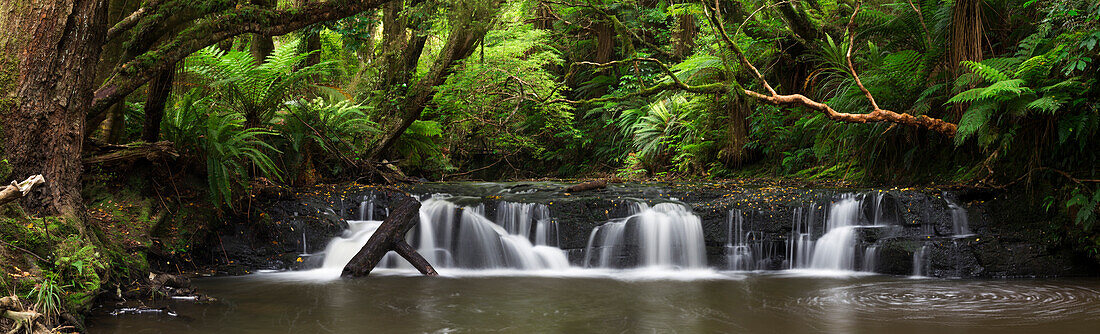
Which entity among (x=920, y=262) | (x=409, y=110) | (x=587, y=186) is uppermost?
(x=409, y=110)

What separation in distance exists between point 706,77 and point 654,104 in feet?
8.76

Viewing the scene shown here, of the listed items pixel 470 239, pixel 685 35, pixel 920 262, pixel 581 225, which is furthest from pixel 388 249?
pixel 685 35

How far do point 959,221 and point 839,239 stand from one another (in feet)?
3.42

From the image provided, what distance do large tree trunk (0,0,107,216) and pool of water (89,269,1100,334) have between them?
35.7 inches

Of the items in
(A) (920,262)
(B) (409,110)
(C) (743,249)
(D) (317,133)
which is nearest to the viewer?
(A) (920,262)

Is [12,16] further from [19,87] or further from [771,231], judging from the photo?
[771,231]

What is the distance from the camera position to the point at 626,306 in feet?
15.2

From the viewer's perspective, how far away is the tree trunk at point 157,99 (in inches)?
225

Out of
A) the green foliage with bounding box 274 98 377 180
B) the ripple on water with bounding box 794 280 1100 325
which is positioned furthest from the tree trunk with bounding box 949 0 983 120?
the green foliage with bounding box 274 98 377 180

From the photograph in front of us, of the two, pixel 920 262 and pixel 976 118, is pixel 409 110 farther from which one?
pixel 976 118

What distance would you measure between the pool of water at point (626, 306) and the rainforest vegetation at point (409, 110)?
719 mm

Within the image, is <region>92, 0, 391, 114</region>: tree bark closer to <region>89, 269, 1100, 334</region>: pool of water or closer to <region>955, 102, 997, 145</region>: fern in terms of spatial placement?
<region>89, 269, 1100, 334</region>: pool of water

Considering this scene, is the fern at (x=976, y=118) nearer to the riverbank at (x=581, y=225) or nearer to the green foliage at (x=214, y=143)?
the riverbank at (x=581, y=225)

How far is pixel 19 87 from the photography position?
12.7 ft
